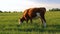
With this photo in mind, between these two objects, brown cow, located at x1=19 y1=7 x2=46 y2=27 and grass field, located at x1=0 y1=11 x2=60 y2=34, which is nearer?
grass field, located at x1=0 y1=11 x2=60 y2=34

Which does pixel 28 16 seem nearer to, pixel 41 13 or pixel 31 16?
pixel 31 16

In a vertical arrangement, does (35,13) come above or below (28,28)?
above

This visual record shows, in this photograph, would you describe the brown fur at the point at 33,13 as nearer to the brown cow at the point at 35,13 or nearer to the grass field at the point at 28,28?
the brown cow at the point at 35,13

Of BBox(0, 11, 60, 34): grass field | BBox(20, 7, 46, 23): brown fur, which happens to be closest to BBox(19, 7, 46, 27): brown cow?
BBox(20, 7, 46, 23): brown fur

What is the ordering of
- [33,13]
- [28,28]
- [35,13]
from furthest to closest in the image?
[33,13]
[35,13]
[28,28]

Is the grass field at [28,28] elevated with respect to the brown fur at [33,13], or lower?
lower

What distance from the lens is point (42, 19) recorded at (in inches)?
825

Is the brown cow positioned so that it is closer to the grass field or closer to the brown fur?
the brown fur

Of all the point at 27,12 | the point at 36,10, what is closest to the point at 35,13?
the point at 36,10

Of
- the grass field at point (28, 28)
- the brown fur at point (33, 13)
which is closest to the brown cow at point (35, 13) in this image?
the brown fur at point (33, 13)

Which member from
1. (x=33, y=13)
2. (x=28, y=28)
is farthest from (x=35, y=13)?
(x=28, y=28)

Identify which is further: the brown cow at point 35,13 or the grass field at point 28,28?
the brown cow at point 35,13

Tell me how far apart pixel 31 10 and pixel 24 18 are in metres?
1.45

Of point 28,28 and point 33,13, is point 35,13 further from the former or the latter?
point 28,28
